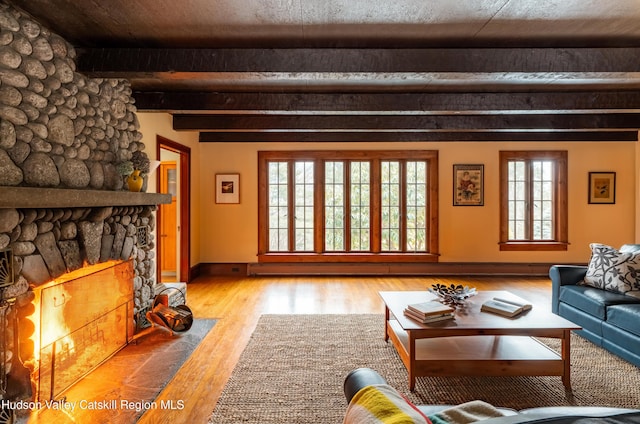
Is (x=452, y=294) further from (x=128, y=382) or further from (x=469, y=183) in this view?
(x=469, y=183)

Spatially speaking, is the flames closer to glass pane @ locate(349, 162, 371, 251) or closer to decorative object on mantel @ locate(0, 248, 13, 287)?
decorative object on mantel @ locate(0, 248, 13, 287)

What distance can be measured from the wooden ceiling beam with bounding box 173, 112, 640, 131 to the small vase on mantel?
1.63 meters

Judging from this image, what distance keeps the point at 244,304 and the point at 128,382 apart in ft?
6.42

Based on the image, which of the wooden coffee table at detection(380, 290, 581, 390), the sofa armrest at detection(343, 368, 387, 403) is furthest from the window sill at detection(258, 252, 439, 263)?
the sofa armrest at detection(343, 368, 387, 403)

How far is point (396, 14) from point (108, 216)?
2608 mm

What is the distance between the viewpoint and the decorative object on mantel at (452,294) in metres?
2.84

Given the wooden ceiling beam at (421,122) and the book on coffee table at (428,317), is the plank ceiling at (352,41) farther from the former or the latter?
the book on coffee table at (428,317)

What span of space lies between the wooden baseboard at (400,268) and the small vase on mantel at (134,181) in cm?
321

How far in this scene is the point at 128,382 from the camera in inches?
98.4

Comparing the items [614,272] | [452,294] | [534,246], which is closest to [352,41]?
[452,294]

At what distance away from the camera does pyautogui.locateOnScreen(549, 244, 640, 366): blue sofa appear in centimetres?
267

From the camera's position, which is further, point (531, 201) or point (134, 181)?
point (531, 201)

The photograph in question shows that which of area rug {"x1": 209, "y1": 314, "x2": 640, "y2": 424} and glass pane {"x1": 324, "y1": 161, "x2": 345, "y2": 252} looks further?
glass pane {"x1": 324, "y1": 161, "x2": 345, "y2": 252}

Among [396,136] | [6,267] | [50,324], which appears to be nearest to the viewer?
[6,267]
